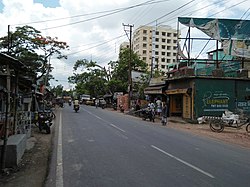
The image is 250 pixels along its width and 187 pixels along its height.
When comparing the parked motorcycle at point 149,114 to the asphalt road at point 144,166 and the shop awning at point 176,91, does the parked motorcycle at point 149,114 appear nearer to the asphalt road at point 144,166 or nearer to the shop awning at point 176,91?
the shop awning at point 176,91

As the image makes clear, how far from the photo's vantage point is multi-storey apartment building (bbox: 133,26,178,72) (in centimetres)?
12275

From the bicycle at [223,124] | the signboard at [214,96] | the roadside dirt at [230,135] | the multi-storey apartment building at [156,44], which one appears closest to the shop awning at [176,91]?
the signboard at [214,96]

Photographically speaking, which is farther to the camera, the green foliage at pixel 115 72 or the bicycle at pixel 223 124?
the green foliage at pixel 115 72

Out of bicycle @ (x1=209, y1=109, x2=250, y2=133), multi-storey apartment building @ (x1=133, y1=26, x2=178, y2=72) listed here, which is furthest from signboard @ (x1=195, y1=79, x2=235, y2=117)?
multi-storey apartment building @ (x1=133, y1=26, x2=178, y2=72)

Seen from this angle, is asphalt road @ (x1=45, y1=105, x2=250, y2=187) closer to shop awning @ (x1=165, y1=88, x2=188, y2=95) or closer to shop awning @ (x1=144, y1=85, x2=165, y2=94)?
shop awning @ (x1=165, y1=88, x2=188, y2=95)

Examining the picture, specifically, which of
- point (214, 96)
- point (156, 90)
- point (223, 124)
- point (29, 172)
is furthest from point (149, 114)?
point (29, 172)

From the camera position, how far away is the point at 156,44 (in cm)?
12462

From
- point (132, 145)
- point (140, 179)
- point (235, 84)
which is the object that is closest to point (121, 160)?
point (140, 179)

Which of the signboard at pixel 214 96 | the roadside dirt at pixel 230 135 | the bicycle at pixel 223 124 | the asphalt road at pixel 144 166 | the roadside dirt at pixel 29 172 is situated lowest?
the roadside dirt at pixel 230 135

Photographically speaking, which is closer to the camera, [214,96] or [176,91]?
[214,96]

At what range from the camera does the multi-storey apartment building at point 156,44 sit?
123m

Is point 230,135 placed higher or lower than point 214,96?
lower

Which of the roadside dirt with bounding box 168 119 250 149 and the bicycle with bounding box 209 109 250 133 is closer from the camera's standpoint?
the roadside dirt with bounding box 168 119 250 149

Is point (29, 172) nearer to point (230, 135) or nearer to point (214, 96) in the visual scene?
point (230, 135)
